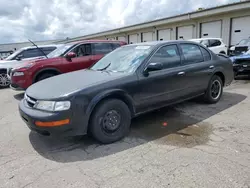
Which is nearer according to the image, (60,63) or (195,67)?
(195,67)

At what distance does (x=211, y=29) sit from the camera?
17.5 meters

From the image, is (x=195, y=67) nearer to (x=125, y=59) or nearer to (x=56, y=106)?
(x=125, y=59)

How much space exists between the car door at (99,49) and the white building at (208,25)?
10.4 metres

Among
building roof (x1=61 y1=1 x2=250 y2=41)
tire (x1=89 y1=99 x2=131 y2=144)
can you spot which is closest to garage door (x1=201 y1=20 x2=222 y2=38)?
building roof (x1=61 y1=1 x2=250 y2=41)

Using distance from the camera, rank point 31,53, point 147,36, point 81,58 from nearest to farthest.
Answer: point 81,58 < point 31,53 < point 147,36

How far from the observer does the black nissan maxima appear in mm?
3209

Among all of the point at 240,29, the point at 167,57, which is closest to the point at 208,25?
the point at 240,29

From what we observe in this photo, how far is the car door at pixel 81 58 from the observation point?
24.8 feet

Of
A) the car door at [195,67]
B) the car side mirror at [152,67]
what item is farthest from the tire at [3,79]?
the car door at [195,67]

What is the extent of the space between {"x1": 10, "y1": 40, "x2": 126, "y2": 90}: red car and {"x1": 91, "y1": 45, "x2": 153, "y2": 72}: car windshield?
2.93 m

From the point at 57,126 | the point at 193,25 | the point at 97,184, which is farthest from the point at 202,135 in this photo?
the point at 193,25

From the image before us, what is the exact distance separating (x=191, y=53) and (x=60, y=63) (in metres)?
4.22

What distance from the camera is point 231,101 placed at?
5746mm

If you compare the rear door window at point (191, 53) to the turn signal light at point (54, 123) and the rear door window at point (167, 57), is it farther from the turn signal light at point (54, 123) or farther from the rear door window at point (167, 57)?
the turn signal light at point (54, 123)
